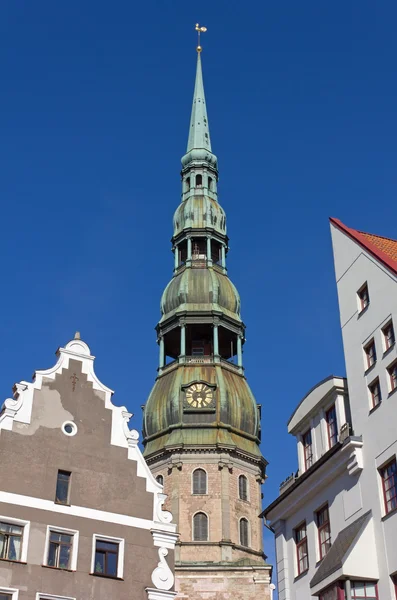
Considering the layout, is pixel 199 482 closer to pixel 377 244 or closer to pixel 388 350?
pixel 377 244

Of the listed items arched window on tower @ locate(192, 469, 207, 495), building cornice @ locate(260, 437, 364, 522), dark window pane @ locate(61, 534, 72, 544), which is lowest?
dark window pane @ locate(61, 534, 72, 544)

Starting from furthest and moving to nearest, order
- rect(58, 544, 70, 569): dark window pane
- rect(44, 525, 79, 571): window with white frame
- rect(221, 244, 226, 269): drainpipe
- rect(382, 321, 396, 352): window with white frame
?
1. rect(221, 244, 226, 269): drainpipe
2. rect(58, 544, 70, 569): dark window pane
3. rect(44, 525, 79, 571): window with white frame
4. rect(382, 321, 396, 352): window with white frame

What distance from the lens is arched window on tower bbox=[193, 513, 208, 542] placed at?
65.2 metres

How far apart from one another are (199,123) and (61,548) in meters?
65.4

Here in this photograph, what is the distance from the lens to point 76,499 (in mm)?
29672

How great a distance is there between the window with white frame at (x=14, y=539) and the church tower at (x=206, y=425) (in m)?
34.4

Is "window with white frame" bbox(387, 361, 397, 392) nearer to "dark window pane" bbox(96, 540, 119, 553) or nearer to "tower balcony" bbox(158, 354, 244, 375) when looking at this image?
"dark window pane" bbox(96, 540, 119, 553)

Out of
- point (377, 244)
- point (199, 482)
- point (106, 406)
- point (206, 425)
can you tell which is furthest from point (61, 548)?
point (206, 425)

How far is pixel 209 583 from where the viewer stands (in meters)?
61.3

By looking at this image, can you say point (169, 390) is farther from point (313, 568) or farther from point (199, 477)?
point (313, 568)

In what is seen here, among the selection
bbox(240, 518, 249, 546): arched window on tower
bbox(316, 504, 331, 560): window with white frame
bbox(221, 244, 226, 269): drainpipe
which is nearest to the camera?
bbox(316, 504, 331, 560): window with white frame

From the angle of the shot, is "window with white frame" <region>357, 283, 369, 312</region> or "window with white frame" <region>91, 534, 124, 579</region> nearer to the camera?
"window with white frame" <region>357, 283, 369, 312</region>

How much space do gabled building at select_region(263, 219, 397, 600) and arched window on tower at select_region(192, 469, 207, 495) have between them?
36.7 meters

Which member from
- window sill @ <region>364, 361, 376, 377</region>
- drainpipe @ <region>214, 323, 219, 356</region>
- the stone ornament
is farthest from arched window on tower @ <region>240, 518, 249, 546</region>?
window sill @ <region>364, 361, 376, 377</region>
